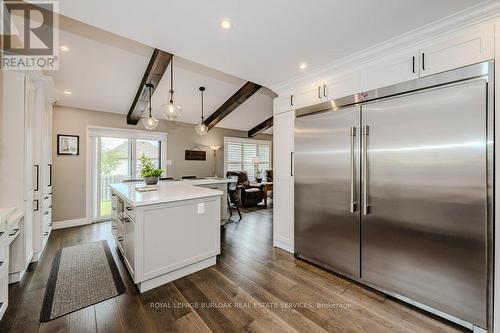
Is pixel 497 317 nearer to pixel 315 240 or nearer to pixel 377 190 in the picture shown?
pixel 377 190

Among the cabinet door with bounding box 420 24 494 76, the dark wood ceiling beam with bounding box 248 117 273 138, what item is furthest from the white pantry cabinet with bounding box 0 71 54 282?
the dark wood ceiling beam with bounding box 248 117 273 138

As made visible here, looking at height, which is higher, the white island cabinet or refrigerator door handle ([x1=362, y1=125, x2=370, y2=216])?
refrigerator door handle ([x1=362, y1=125, x2=370, y2=216])

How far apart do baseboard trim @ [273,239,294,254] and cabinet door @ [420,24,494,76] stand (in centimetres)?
249

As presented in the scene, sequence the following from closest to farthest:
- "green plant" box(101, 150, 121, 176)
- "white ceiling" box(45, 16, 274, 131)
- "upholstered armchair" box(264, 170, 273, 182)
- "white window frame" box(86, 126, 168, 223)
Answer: "white ceiling" box(45, 16, 274, 131) < "white window frame" box(86, 126, 168, 223) < "green plant" box(101, 150, 121, 176) < "upholstered armchair" box(264, 170, 273, 182)

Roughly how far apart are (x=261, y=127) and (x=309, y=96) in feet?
14.1

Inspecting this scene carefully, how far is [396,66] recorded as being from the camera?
2.02m

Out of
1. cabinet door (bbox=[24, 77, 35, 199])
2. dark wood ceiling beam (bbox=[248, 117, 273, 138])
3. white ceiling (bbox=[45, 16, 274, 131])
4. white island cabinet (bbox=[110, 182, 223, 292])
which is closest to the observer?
white island cabinet (bbox=[110, 182, 223, 292])

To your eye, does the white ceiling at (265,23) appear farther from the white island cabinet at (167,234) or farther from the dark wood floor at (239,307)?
the dark wood floor at (239,307)

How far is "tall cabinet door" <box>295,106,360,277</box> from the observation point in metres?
2.27

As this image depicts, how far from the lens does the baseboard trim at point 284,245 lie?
3035 millimetres

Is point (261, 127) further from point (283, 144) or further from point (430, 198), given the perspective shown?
point (430, 198)

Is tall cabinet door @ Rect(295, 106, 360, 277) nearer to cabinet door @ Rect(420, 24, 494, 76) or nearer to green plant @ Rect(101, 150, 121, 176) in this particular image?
cabinet door @ Rect(420, 24, 494, 76)

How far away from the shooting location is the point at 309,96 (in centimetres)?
277

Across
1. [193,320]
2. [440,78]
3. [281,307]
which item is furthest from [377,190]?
[193,320]
